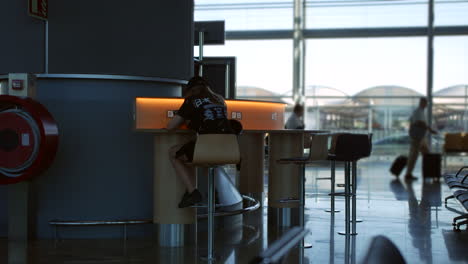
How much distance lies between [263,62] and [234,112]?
264 inches

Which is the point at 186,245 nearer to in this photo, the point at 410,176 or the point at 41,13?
the point at 41,13

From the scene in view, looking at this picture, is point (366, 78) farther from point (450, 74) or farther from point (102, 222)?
point (102, 222)

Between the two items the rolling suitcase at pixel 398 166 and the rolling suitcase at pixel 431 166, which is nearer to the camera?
the rolling suitcase at pixel 431 166

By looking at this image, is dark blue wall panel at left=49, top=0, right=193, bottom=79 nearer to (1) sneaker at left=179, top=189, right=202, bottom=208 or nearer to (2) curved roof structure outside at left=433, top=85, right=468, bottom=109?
(1) sneaker at left=179, top=189, right=202, bottom=208

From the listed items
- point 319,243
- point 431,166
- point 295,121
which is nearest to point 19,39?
point 319,243

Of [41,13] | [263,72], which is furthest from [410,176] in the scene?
[41,13]

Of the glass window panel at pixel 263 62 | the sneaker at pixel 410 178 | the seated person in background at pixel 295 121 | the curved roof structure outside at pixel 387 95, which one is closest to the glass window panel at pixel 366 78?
the curved roof structure outside at pixel 387 95

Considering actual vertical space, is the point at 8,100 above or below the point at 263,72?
below

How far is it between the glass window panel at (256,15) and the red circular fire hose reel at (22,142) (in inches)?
306

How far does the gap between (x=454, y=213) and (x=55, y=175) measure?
3874mm

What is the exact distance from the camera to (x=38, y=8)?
15.6 feet

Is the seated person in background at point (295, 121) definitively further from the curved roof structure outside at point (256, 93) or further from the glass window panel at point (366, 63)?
the curved roof structure outside at point (256, 93)

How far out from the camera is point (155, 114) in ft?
15.9

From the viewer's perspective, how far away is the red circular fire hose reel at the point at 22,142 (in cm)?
438
